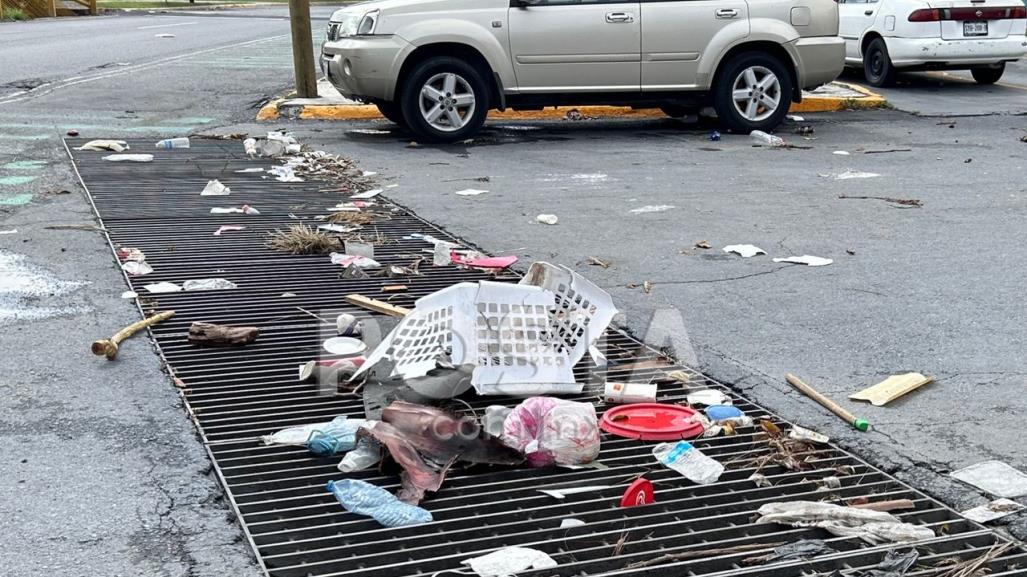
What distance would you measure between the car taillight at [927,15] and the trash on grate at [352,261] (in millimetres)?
10569

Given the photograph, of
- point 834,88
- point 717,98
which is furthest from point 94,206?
point 834,88

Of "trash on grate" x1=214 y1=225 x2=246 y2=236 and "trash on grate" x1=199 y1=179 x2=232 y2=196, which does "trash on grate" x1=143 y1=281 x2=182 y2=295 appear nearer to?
"trash on grate" x1=214 y1=225 x2=246 y2=236

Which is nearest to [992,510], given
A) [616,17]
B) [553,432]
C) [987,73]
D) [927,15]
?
[553,432]

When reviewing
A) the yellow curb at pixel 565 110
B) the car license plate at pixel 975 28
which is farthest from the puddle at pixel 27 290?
the car license plate at pixel 975 28

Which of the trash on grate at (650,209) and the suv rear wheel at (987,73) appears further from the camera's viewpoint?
the suv rear wheel at (987,73)

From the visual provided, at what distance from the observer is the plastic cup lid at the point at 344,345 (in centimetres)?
485

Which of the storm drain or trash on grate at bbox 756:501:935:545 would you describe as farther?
trash on grate at bbox 756:501:935:545

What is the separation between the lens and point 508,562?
312cm

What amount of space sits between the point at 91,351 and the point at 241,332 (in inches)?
23.0

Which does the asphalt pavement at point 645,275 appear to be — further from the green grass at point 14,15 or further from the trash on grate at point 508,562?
the green grass at point 14,15

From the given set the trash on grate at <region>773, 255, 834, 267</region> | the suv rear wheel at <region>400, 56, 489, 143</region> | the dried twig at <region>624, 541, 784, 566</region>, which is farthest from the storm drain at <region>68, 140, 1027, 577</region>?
the suv rear wheel at <region>400, 56, 489, 143</region>

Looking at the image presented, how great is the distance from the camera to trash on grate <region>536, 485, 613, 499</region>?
3.57 meters

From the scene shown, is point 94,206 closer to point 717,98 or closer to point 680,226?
point 680,226

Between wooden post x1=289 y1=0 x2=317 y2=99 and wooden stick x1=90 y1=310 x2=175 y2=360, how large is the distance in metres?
8.19
